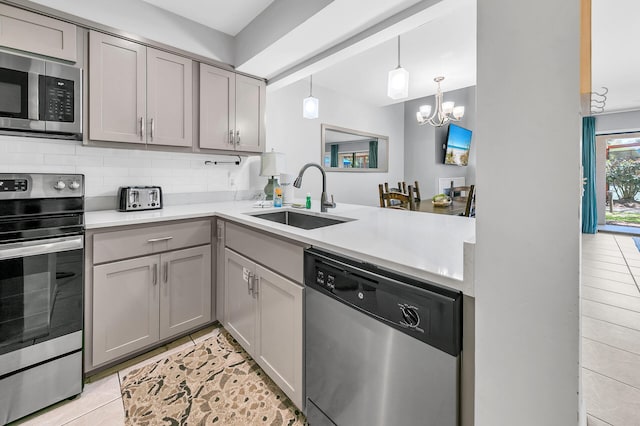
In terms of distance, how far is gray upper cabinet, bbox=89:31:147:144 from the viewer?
1927mm

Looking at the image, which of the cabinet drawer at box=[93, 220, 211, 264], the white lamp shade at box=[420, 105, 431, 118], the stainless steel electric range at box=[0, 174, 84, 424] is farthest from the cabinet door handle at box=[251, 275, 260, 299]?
the white lamp shade at box=[420, 105, 431, 118]

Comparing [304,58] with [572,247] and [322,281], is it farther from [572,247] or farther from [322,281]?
[572,247]

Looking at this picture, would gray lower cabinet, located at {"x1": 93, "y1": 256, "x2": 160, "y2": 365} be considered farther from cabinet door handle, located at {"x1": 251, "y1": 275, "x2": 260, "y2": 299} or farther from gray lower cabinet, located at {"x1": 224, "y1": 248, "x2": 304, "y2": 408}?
cabinet door handle, located at {"x1": 251, "y1": 275, "x2": 260, "y2": 299}

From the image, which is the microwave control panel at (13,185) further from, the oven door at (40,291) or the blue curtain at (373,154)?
the blue curtain at (373,154)

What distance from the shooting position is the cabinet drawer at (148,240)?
5.55ft

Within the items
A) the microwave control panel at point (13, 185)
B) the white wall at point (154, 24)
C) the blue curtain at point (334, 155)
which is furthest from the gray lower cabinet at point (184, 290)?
the blue curtain at point (334, 155)

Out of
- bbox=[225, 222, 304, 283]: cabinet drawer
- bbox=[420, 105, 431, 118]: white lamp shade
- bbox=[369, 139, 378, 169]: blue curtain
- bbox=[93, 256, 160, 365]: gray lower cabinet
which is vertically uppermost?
bbox=[420, 105, 431, 118]: white lamp shade

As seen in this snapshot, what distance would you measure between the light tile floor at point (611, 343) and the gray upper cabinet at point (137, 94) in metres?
3.08

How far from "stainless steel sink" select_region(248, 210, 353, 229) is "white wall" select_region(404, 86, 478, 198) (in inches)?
168

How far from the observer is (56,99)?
1.74 m

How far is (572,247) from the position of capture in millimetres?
553

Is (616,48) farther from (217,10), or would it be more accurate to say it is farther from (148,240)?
(148,240)

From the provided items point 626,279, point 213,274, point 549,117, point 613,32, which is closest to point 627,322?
point 626,279

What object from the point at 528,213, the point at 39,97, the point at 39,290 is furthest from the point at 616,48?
the point at 39,290
